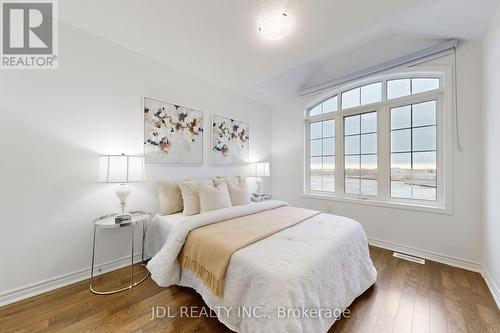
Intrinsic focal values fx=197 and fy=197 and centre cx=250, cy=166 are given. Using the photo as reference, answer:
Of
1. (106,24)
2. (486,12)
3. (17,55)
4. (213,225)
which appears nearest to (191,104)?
(106,24)

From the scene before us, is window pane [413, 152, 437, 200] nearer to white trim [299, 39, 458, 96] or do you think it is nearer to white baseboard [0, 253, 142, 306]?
white trim [299, 39, 458, 96]

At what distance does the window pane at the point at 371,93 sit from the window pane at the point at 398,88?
0.11 m

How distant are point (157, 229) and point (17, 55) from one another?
205 centimetres

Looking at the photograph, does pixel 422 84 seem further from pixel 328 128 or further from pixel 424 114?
pixel 328 128

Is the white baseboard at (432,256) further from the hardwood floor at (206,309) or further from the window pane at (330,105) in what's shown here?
the window pane at (330,105)

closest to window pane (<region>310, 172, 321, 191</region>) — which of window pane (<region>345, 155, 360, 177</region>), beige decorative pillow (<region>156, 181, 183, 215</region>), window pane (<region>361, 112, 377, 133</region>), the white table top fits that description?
Result: window pane (<region>345, 155, 360, 177</region>)

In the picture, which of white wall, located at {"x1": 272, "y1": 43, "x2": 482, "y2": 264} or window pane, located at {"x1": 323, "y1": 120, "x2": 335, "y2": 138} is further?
window pane, located at {"x1": 323, "y1": 120, "x2": 335, "y2": 138}

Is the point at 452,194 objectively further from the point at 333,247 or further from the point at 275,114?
the point at 275,114

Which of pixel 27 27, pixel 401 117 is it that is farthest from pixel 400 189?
pixel 27 27

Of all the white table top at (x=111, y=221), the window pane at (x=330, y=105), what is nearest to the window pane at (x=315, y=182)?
the window pane at (x=330, y=105)

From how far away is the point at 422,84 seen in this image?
2613mm

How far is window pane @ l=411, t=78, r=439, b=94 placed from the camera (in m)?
2.53

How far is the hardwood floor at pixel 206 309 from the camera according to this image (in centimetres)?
140

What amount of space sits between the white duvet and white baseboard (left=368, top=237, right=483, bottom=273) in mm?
1162
